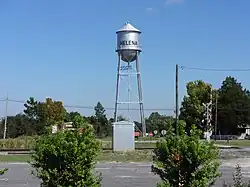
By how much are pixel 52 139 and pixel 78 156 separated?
2.10ft

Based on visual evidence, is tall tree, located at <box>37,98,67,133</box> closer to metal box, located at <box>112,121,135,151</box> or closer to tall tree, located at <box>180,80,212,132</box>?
tall tree, located at <box>180,80,212,132</box>

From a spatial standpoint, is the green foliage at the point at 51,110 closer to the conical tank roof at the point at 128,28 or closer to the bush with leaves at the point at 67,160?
the conical tank roof at the point at 128,28

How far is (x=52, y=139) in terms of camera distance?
960 centimetres

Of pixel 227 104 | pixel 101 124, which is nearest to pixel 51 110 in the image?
pixel 101 124

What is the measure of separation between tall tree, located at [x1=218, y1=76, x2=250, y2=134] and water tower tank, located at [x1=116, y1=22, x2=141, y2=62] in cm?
4466

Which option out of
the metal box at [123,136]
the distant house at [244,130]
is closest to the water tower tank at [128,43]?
the metal box at [123,136]

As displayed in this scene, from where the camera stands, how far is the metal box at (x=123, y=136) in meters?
48.3

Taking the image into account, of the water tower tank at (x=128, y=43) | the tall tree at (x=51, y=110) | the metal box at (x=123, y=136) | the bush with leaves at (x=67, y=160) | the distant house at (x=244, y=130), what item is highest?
the water tower tank at (x=128, y=43)

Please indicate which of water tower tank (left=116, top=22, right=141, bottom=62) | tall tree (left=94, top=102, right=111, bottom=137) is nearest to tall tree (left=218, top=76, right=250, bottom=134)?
tall tree (left=94, top=102, right=111, bottom=137)

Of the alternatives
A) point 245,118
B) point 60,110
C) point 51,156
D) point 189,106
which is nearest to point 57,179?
point 51,156

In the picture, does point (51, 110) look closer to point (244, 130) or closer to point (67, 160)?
point (244, 130)

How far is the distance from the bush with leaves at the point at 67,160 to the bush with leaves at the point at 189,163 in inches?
48.4

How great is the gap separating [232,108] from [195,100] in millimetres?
17735

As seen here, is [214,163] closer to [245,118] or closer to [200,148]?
[200,148]
